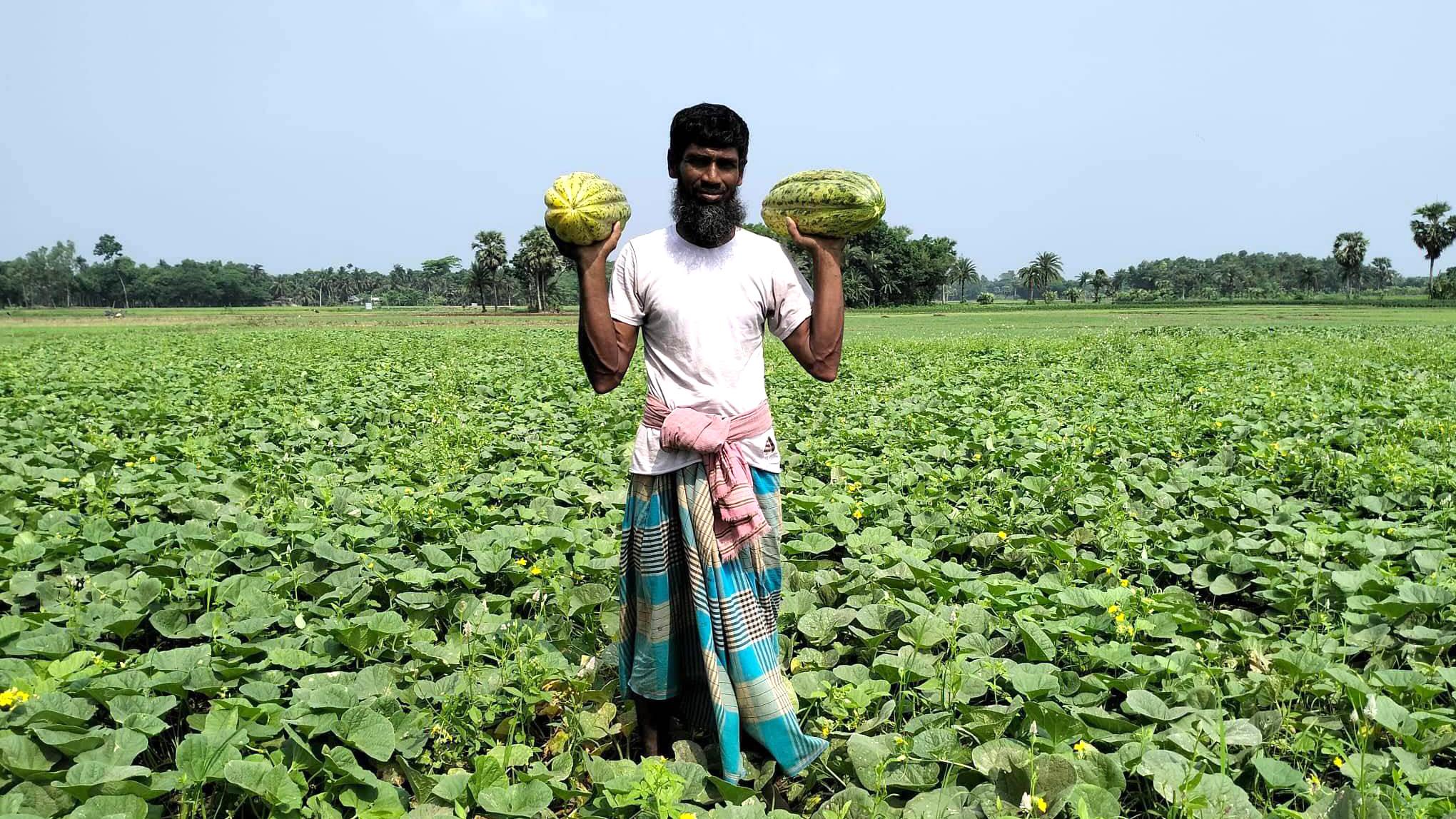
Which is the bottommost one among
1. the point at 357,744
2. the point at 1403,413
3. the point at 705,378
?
the point at 357,744

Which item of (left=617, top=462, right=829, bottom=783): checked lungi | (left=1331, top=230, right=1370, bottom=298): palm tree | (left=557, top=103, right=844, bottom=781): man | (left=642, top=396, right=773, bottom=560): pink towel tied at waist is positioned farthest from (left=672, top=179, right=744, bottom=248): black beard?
(left=1331, top=230, right=1370, bottom=298): palm tree

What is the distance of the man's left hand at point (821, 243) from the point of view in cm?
241

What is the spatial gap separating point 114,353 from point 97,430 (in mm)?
10588

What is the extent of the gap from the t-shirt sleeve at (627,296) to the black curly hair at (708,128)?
0.35m

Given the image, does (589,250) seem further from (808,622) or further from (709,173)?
(808,622)

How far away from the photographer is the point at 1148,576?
3611 millimetres

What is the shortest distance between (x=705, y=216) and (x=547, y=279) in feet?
240

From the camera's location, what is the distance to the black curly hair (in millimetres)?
2238

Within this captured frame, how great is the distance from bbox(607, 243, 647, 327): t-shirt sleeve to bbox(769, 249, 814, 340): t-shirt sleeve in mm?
374

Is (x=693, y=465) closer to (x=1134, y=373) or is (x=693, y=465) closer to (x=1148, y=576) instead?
(x=1148, y=576)

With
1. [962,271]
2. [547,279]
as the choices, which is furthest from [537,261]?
[962,271]

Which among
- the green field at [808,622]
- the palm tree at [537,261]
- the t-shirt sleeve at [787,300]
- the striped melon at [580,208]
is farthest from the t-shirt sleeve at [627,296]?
the palm tree at [537,261]

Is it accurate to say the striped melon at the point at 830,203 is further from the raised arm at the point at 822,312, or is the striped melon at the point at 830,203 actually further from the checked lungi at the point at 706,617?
the checked lungi at the point at 706,617

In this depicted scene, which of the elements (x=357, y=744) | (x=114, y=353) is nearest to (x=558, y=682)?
(x=357, y=744)
